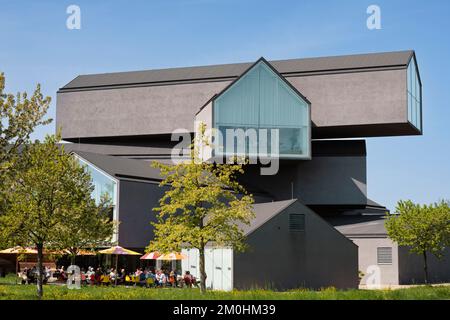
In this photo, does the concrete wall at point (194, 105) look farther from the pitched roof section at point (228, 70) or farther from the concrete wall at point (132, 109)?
the pitched roof section at point (228, 70)

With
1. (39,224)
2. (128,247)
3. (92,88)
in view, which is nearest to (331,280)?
(128,247)

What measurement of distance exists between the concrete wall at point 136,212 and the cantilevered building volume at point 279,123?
64 millimetres

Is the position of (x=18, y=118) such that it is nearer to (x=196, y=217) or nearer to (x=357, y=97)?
(x=196, y=217)

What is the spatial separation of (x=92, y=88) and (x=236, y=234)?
123ft

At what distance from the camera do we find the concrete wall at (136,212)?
45406 mm

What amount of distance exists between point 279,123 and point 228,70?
37.1 feet

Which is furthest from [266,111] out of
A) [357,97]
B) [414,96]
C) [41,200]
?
[41,200]

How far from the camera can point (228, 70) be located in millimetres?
62969

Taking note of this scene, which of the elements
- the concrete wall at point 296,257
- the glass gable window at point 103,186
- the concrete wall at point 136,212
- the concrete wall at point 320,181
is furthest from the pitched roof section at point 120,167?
the concrete wall at point 296,257

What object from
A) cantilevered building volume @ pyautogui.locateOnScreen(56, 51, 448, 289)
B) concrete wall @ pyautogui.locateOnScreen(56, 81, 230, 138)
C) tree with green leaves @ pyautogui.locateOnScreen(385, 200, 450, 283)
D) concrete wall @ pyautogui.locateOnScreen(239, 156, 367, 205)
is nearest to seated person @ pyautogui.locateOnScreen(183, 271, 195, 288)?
cantilevered building volume @ pyautogui.locateOnScreen(56, 51, 448, 289)

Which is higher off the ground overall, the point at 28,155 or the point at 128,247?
the point at 28,155
